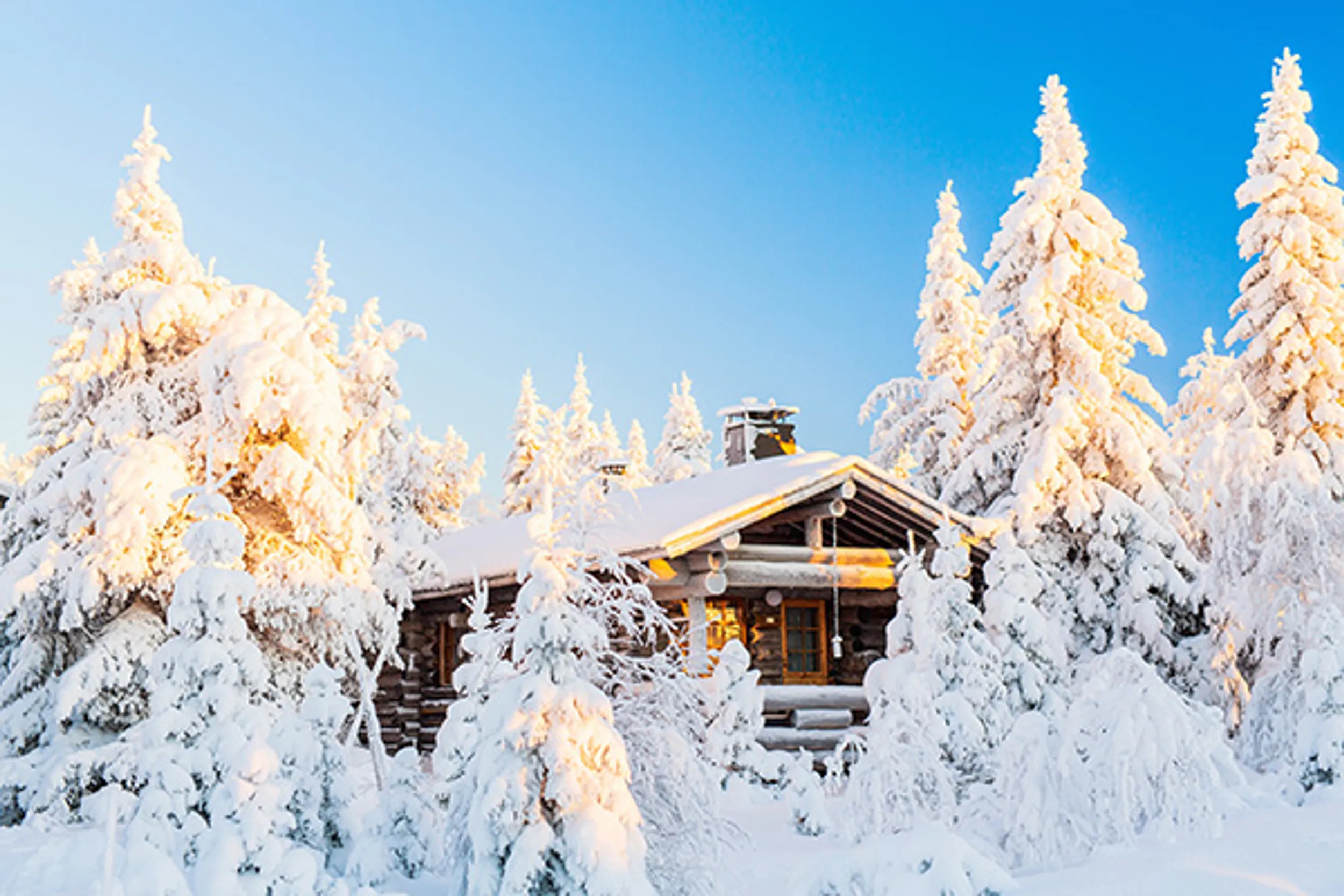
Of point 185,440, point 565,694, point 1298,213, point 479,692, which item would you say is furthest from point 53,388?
point 1298,213

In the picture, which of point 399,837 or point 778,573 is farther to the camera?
point 778,573

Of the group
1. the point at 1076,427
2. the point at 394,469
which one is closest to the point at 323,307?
the point at 394,469

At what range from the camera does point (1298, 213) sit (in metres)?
21.3

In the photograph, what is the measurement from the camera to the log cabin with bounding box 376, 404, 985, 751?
18.4m

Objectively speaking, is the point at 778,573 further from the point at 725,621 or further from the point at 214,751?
the point at 214,751

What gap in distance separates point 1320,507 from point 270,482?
14.5 meters

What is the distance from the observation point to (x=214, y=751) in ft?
31.3

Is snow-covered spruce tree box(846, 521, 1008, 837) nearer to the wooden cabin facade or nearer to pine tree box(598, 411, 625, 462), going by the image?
the wooden cabin facade

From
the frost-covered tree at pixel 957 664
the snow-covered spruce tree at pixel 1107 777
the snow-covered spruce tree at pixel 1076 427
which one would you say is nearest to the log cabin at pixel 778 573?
the snow-covered spruce tree at pixel 1076 427

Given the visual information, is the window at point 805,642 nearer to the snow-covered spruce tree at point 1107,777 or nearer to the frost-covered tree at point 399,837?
the snow-covered spruce tree at point 1107,777

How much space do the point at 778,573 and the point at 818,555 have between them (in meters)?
0.96

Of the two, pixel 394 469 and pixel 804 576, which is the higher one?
pixel 394 469

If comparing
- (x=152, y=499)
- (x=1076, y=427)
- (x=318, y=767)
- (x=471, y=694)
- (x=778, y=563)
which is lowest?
(x=318, y=767)

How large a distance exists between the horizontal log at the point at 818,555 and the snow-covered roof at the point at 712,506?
2.48 ft
